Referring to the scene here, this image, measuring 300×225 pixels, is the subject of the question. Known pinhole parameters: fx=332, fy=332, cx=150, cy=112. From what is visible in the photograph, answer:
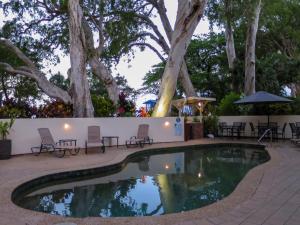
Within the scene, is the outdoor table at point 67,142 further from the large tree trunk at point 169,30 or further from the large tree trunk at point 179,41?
the large tree trunk at point 169,30

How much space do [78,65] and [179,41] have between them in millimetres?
5256

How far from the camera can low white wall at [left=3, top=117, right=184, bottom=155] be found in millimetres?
11062

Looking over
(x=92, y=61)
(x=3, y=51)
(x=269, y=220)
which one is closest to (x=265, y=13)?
(x=92, y=61)

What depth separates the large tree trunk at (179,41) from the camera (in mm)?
15875

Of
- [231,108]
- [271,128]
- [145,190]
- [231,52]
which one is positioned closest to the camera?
[145,190]

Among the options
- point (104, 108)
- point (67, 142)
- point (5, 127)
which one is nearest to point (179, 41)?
point (104, 108)

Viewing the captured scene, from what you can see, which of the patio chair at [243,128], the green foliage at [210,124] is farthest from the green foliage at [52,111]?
the patio chair at [243,128]

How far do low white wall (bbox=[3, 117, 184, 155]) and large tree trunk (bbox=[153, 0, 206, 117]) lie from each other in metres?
1.49

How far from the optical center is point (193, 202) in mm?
6367

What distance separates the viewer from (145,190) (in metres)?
7.43

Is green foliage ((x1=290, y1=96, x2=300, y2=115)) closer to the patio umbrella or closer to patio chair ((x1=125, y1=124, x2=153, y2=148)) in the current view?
the patio umbrella

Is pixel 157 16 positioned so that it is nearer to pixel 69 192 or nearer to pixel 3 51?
pixel 3 51

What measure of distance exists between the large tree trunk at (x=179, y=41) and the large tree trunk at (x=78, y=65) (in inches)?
167

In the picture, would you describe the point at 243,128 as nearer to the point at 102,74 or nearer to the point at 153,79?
the point at 102,74
